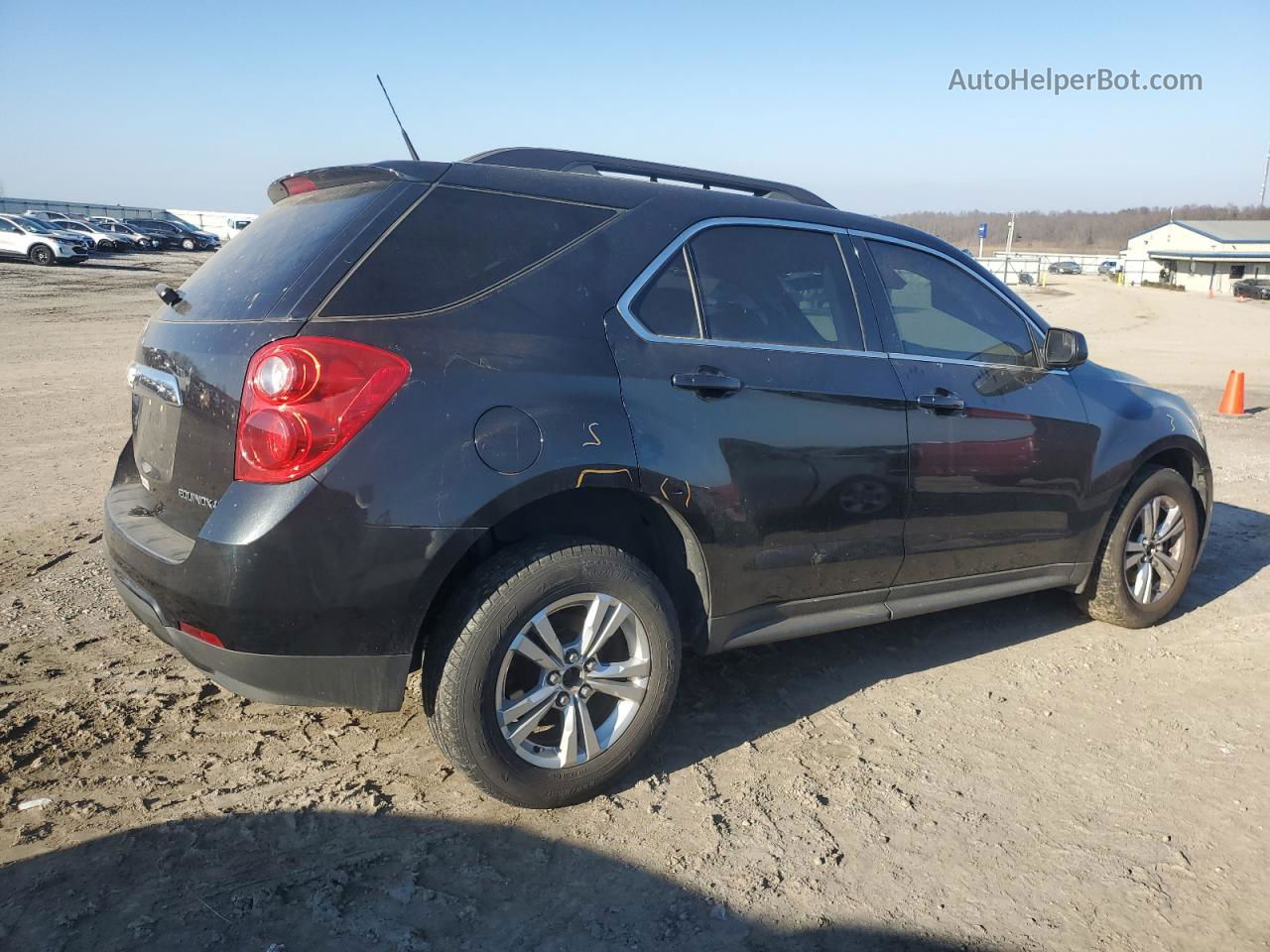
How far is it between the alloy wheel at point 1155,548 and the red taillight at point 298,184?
3.98m

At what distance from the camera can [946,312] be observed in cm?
426

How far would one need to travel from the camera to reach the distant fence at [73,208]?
6781cm

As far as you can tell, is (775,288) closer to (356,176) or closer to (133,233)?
(356,176)

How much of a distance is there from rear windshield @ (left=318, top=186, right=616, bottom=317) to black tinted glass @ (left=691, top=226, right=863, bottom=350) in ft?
1.58

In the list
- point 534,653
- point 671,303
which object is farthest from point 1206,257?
point 534,653

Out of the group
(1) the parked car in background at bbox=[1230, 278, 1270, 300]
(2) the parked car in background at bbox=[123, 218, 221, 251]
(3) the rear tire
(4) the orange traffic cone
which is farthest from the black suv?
(1) the parked car in background at bbox=[1230, 278, 1270, 300]

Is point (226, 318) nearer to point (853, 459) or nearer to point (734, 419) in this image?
point (734, 419)

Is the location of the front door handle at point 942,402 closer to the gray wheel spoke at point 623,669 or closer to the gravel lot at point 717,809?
the gravel lot at point 717,809

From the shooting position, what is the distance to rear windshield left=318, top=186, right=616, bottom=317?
2.88m

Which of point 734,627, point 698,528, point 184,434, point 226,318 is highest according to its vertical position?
point 226,318

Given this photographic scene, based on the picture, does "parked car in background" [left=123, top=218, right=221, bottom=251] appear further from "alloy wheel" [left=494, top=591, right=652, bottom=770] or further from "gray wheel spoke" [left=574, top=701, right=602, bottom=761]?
"gray wheel spoke" [left=574, top=701, right=602, bottom=761]

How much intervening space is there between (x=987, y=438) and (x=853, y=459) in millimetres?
790

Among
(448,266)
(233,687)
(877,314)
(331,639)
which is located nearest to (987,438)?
(877,314)

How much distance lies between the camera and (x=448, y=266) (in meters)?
3.01
